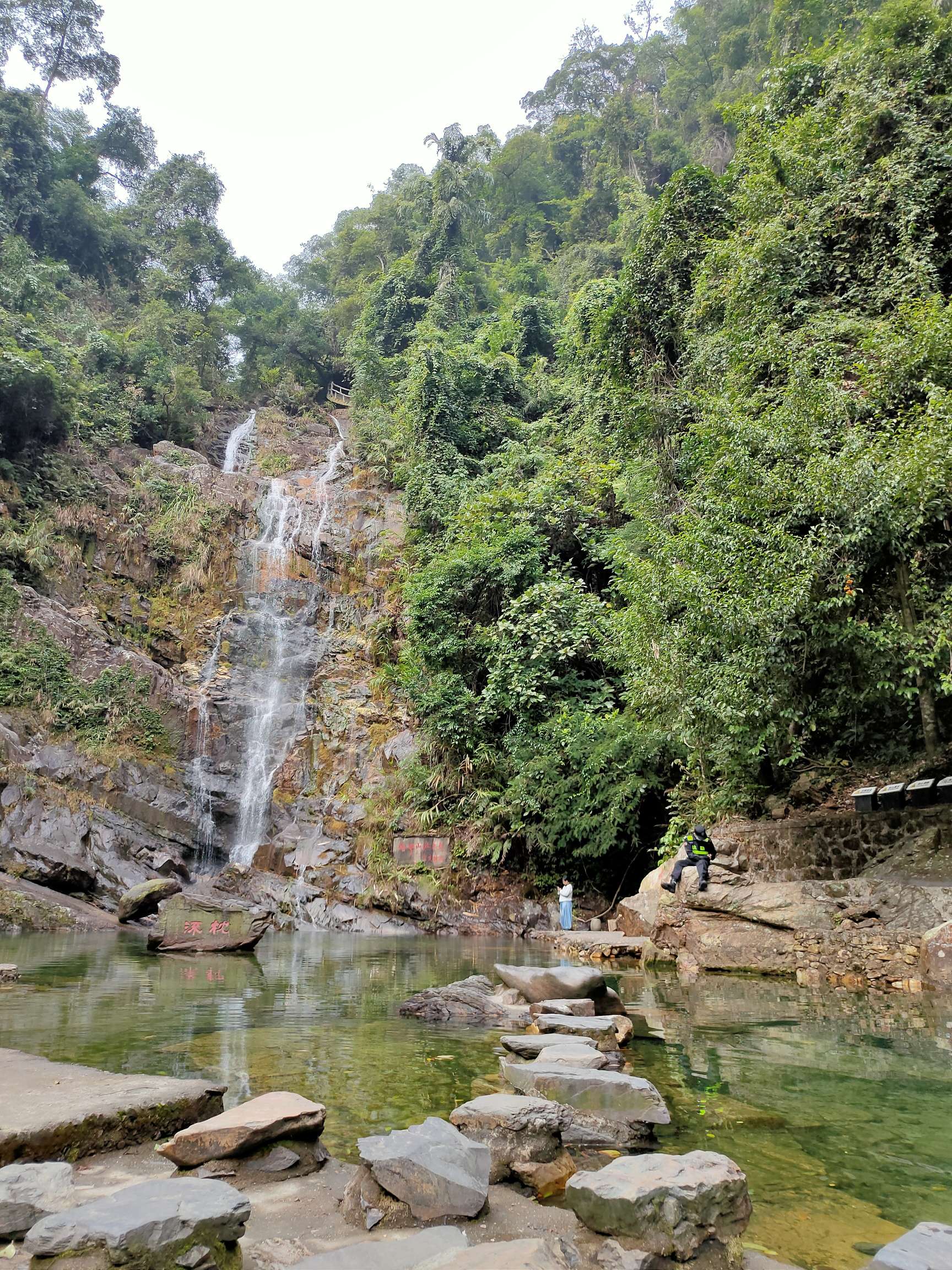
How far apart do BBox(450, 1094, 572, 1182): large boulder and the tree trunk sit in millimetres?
7098

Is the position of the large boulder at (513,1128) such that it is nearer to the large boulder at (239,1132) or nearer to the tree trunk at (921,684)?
the large boulder at (239,1132)

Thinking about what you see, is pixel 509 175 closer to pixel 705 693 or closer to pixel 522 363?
pixel 522 363

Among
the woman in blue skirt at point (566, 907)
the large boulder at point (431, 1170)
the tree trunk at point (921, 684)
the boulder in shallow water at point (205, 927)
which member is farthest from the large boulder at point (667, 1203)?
the woman in blue skirt at point (566, 907)

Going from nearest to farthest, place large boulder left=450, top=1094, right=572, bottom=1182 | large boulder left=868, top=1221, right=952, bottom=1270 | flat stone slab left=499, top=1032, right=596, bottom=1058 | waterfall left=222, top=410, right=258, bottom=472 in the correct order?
large boulder left=868, top=1221, right=952, bottom=1270 → large boulder left=450, top=1094, right=572, bottom=1182 → flat stone slab left=499, top=1032, right=596, bottom=1058 → waterfall left=222, top=410, right=258, bottom=472

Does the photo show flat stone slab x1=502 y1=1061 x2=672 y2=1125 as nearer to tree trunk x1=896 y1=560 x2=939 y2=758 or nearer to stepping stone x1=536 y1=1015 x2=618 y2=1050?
stepping stone x1=536 y1=1015 x2=618 y2=1050

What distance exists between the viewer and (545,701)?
1611cm

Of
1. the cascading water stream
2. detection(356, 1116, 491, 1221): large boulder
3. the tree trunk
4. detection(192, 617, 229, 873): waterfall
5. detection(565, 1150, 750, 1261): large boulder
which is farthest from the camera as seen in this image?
the cascading water stream

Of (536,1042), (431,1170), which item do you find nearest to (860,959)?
(536,1042)

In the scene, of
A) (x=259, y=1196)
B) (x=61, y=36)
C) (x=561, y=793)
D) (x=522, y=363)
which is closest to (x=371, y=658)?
(x=561, y=793)

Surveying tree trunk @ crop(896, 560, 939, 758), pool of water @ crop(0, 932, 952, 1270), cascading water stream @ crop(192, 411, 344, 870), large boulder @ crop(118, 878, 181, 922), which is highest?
cascading water stream @ crop(192, 411, 344, 870)

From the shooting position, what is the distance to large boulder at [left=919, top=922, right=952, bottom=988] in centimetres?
672

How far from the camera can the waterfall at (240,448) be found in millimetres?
30516

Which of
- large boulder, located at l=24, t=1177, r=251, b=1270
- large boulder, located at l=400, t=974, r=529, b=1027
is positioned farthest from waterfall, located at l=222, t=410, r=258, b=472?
large boulder, located at l=24, t=1177, r=251, b=1270

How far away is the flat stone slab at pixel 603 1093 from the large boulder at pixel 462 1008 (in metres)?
2.18
